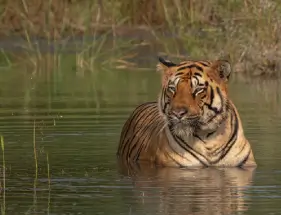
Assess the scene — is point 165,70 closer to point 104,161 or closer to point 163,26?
point 104,161

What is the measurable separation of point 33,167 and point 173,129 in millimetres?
1265

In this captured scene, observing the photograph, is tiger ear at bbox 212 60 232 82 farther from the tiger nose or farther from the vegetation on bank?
the vegetation on bank

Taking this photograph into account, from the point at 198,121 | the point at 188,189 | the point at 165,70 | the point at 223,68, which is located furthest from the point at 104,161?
the point at 188,189

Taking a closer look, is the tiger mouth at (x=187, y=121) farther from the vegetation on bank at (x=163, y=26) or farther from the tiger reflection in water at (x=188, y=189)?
the vegetation on bank at (x=163, y=26)

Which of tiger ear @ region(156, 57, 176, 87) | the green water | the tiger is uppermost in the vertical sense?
tiger ear @ region(156, 57, 176, 87)

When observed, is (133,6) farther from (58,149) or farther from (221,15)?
(58,149)

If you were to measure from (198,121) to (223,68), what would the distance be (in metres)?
0.52

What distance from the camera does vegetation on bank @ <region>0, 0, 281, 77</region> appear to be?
2117 centimetres

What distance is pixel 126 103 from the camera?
1761 cm

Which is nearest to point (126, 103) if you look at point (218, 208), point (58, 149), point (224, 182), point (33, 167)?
point (58, 149)

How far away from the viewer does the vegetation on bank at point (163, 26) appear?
2117cm

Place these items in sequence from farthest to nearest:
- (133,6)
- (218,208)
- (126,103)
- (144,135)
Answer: (133,6), (126,103), (144,135), (218,208)

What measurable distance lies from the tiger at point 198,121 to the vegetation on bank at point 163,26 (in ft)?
29.9

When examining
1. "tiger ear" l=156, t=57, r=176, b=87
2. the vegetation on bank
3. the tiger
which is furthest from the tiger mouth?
the vegetation on bank
